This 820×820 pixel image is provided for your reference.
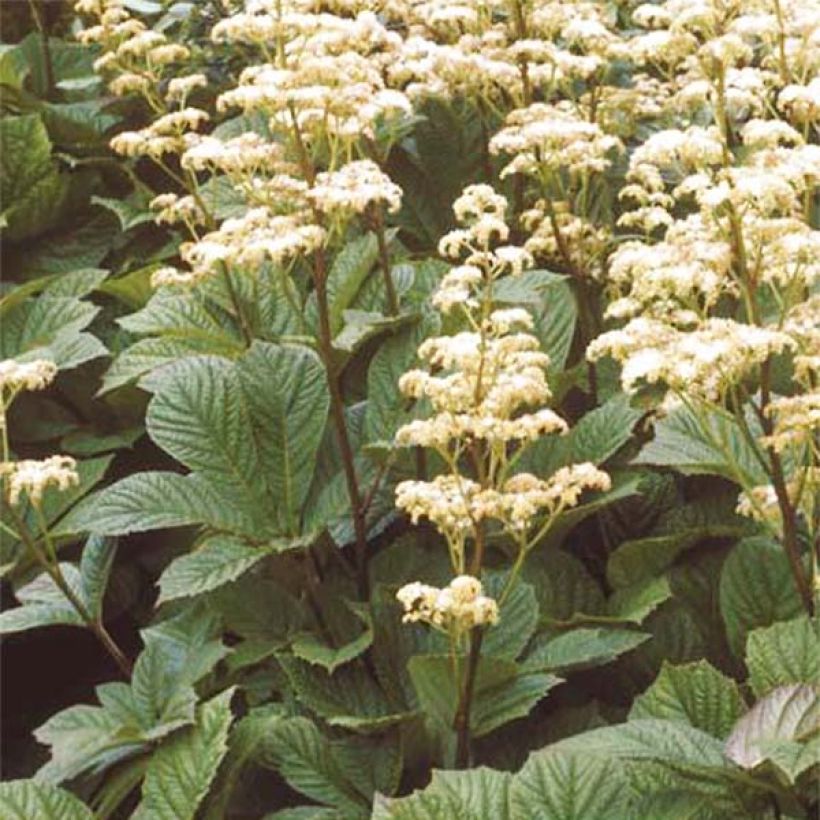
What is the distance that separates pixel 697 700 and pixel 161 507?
960 mm

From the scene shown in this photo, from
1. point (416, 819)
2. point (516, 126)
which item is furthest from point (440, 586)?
point (516, 126)

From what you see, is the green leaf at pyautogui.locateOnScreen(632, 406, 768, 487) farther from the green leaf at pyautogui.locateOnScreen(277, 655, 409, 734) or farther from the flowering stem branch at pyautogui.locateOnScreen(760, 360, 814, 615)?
the green leaf at pyautogui.locateOnScreen(277, 655, 409, 734)

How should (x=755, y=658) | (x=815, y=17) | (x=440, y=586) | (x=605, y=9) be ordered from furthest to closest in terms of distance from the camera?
(x=605, y=9) → (x=440, y=586) → (x=815, y=17) → (x=755, y=658)

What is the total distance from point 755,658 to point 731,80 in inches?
36.7

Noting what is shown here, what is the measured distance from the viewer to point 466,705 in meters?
1.99

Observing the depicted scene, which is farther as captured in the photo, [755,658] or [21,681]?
[21,681]

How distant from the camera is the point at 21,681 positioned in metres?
2.92

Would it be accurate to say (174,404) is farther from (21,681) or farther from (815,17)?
(815,17)

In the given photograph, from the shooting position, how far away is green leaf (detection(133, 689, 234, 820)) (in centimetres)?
200

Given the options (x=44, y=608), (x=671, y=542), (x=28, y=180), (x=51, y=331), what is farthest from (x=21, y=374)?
(x=28, y=180)

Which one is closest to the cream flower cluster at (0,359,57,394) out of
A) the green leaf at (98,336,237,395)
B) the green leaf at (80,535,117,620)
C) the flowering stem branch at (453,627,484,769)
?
the green leaf at (80,535,117,620)

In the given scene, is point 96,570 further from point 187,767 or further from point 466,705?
point 466,705

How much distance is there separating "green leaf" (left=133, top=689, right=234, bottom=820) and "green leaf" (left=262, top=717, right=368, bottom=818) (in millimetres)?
88

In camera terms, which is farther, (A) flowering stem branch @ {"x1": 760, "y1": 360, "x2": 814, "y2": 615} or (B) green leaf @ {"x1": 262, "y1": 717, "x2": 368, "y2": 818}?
(B) green leaf @ {"x1": 262, "y1": 717, "x2": 368, "y2": 818}
